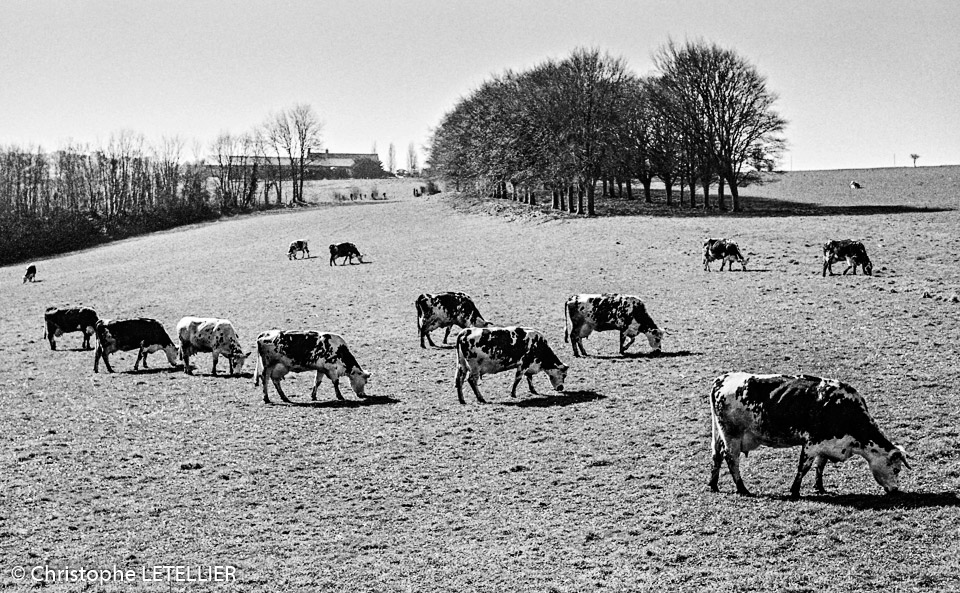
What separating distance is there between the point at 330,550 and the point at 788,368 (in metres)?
12.7

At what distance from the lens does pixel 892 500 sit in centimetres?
1228

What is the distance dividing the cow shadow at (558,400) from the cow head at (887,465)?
7680mm

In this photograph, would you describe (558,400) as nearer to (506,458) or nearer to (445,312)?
(506,458)

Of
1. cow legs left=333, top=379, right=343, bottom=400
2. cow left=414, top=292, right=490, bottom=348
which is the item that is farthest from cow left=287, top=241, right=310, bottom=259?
cow legs left=333, top=379, right=343, bottom=400

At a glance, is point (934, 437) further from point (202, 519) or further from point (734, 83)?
point (734, 83)

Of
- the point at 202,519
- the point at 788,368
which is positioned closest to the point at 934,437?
the point at 788,368

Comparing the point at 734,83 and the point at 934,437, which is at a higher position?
the point at 734,83

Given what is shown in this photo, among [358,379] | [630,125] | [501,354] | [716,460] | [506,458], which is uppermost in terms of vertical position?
[630,125]

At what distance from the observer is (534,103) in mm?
64188

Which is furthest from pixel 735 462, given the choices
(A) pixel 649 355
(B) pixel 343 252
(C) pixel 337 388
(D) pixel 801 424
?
(B) pixel 343 252

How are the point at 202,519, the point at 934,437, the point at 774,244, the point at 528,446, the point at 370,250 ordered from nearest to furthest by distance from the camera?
1. the point at 202,519
2. the point at 934,437
3. the point at 528,446
4. the point at 774,244
5. the point at 370,250

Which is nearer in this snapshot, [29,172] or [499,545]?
[499,545]

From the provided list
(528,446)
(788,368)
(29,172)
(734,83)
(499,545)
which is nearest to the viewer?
(499,545)

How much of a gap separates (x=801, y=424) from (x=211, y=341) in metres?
17.5
